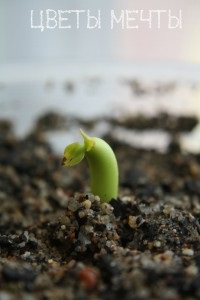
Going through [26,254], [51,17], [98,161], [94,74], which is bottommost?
[26,254]

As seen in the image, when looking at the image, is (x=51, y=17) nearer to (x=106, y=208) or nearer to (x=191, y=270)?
(x=106, y=208)

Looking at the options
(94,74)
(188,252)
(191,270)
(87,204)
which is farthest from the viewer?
(94,74)

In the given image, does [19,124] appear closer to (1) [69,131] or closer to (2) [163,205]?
(1) [69,131]

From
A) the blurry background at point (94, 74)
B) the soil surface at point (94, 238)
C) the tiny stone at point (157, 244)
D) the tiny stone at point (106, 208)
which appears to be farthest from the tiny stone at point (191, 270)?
the blurry background at point (94, 74)

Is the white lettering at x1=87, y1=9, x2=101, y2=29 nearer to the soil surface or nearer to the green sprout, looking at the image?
the soil surface

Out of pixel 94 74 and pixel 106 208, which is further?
pixel 94 74

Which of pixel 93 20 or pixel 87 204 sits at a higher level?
pixel 93 20

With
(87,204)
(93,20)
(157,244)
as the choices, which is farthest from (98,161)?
(93,20)
